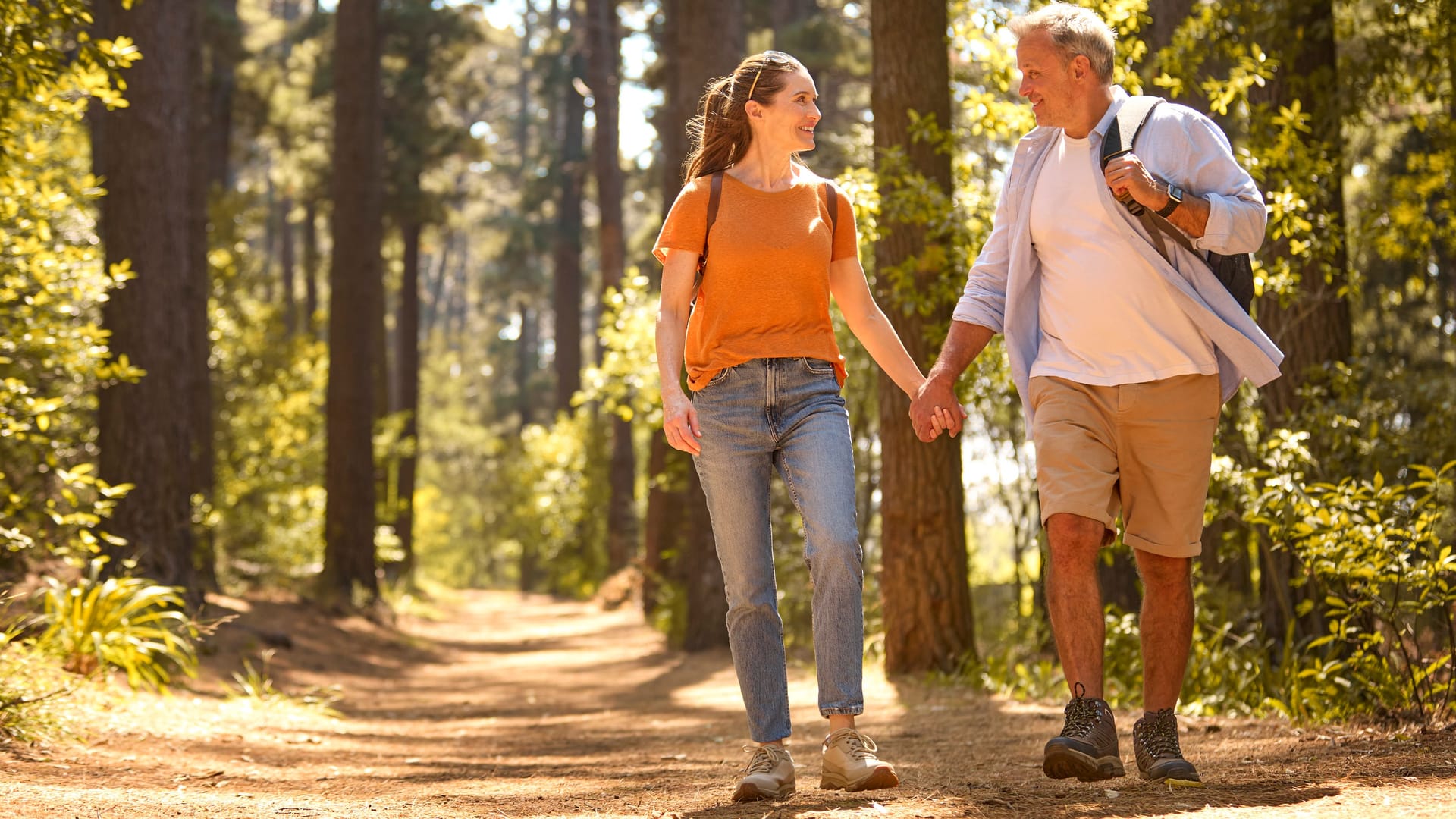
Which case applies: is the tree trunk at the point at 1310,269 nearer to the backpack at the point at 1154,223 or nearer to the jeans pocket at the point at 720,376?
the backpack at the point at 1154,223

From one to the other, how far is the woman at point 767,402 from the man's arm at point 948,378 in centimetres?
25

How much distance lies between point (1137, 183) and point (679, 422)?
4.68ft

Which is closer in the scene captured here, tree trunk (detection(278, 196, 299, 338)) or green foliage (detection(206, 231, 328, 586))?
green foliage (detection(206, 231, 328, 586))

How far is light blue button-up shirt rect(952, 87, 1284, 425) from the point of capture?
3.94 m

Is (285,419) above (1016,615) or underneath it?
above

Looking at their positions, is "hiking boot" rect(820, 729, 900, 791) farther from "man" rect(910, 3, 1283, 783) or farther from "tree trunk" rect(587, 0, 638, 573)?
"tree trunk" rect(587, 0, 638, 573)

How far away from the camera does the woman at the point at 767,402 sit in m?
3.89

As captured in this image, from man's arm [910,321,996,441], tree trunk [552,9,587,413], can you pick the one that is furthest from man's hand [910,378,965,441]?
tree trunk [552,9,587,413]

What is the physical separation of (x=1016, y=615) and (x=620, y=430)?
Result: 51.1 feet

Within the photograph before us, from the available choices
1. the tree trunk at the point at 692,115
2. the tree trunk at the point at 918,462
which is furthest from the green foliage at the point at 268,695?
the tree trunk at the point at 692,115

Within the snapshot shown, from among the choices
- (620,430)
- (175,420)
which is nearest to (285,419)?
(620,430)

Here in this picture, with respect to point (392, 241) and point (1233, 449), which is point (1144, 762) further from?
point (392, 241)

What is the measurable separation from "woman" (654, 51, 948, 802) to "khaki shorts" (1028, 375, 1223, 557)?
60cm

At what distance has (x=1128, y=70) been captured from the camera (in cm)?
691
